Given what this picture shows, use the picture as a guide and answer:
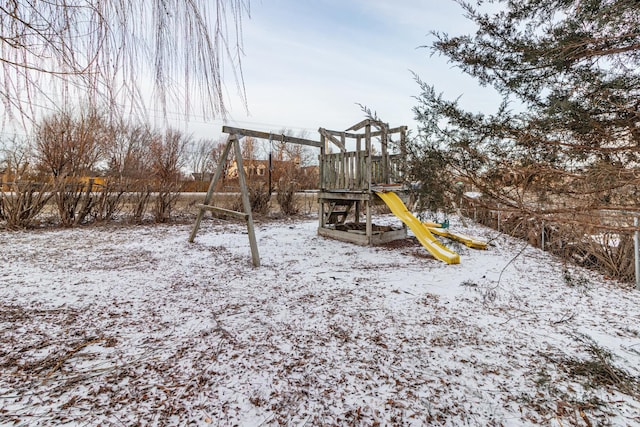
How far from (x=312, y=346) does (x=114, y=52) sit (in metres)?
1.79

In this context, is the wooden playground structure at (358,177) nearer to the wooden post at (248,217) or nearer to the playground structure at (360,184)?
the playground structure at (360,184)

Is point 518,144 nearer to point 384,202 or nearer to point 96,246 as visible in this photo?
point 384,202

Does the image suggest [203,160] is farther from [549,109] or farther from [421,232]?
[549,109]

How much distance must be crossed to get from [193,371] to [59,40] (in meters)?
1.57

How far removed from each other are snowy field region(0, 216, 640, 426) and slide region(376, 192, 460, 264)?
13.4 inches

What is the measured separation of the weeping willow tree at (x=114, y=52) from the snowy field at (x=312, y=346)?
1302 mm

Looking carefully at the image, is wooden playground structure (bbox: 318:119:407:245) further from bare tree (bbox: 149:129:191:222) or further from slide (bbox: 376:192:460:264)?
bare tree (bbox: 149:129:191:222)

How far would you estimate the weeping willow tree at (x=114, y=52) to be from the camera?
763 mm

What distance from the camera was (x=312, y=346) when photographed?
191 cm

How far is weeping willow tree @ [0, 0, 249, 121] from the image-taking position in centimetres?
76

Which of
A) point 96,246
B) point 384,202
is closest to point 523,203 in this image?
point 384,202

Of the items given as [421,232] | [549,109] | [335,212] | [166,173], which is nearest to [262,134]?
[335,212]

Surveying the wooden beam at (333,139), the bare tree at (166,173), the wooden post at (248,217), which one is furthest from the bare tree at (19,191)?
the wooden beam at (333,139)

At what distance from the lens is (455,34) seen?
1722 mm
